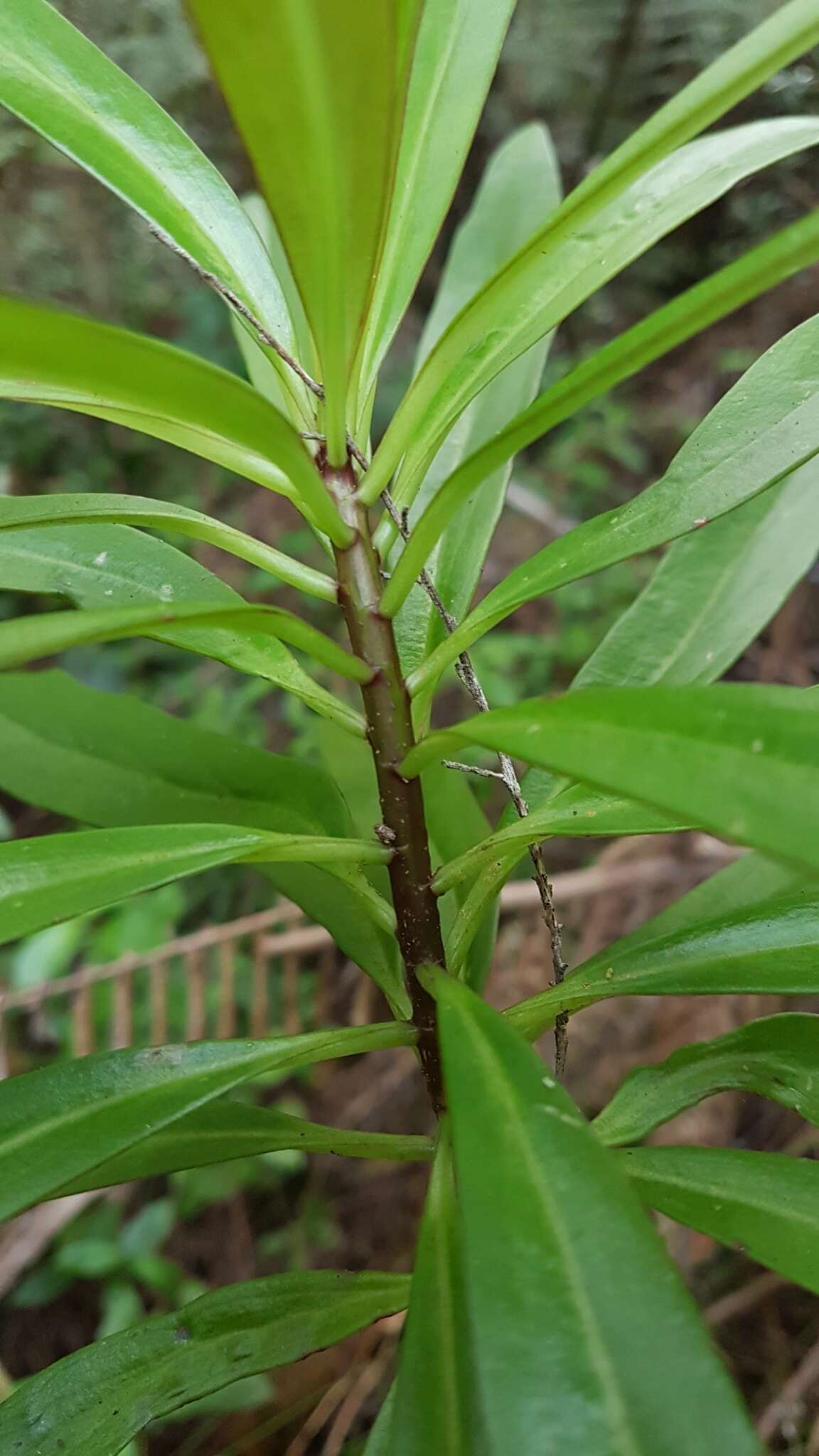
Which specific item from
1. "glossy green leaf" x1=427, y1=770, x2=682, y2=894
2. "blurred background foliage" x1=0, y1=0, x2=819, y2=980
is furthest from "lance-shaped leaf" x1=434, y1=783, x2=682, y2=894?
"blurred background foliage" x1=0, y1=0, x2=819, y2=980

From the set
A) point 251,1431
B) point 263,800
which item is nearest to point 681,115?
point 263,800

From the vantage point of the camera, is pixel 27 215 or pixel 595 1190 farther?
pixel 27 215

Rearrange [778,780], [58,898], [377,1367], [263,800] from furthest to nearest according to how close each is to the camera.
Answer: [377,1367] → [263,800] → [58,898] → [778,780]

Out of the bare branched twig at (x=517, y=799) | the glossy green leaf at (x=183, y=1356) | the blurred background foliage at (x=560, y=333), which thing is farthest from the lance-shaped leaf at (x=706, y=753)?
the blurred background foliage at (x=560, y=333)

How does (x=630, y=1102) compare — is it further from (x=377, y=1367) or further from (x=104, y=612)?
(x=377, y=1367)

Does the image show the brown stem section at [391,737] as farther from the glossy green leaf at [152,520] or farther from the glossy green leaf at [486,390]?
the glossy green leaf at [486,390]

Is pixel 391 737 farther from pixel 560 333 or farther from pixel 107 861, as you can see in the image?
pixel 560 333
